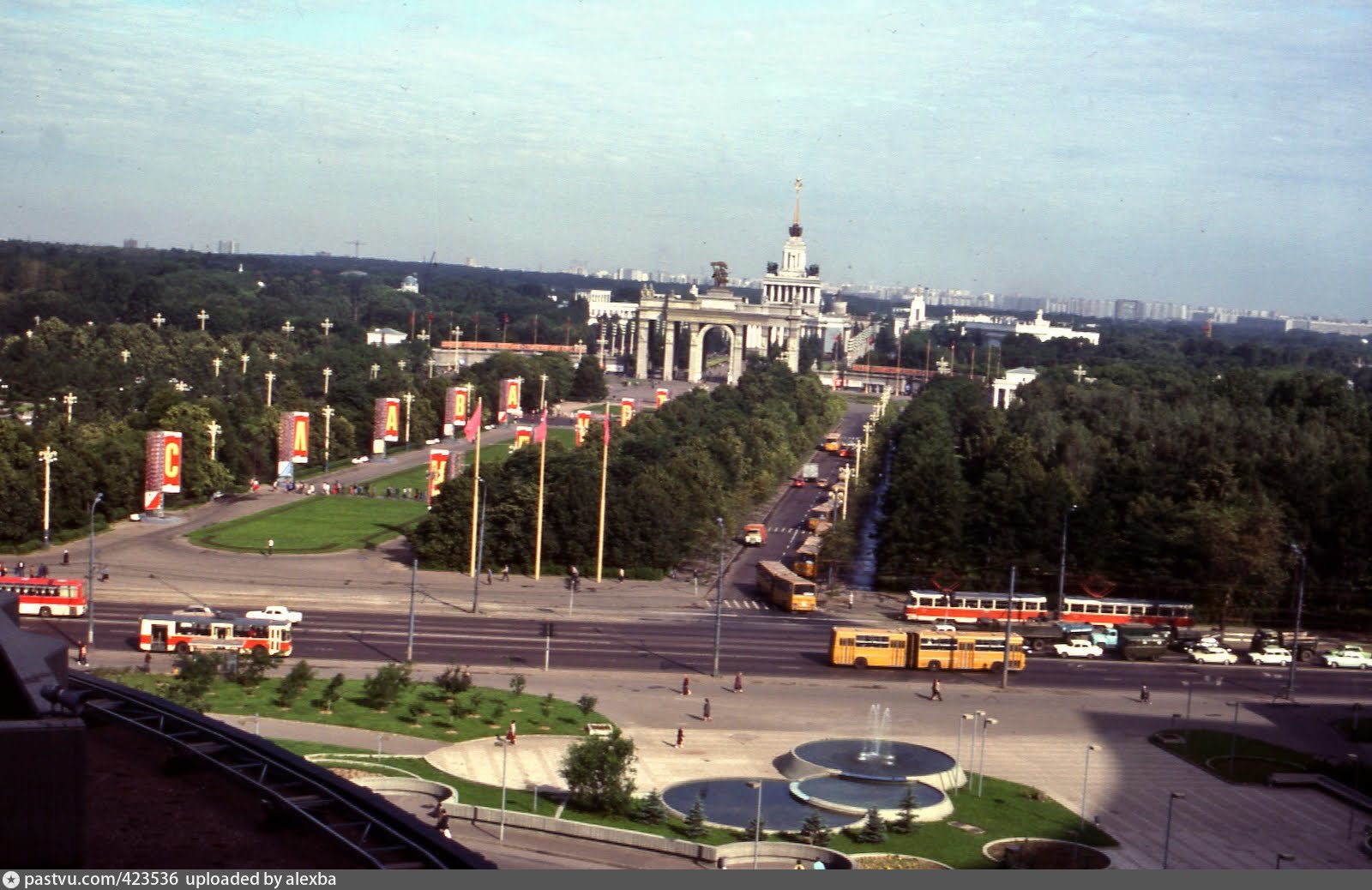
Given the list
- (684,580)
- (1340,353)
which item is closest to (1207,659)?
(684,580)

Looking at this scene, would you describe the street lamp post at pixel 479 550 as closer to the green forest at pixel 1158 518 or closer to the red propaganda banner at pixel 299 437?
the green forest at pixel 1158 518

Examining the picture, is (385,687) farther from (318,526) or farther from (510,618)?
(318,526)

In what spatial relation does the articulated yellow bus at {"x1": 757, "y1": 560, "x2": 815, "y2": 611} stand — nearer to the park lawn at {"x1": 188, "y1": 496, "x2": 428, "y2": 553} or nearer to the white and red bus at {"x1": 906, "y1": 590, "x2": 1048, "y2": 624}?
the white and red bus at {"x1": 906, "y1": 590, "x2": 1048, "y2": 624}

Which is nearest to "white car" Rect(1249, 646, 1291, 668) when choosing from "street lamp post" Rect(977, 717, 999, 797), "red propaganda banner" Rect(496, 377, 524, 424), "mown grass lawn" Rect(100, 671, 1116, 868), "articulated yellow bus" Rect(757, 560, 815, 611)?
"street lamp post" Rect(977, 717, 999, 797)

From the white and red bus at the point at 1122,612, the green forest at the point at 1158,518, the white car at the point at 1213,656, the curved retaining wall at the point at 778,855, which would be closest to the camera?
the curved retaining wall at the point at 778,855

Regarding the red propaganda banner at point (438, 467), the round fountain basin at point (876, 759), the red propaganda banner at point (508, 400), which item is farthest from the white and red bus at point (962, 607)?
the red propaganda banner at point (508, 400)
